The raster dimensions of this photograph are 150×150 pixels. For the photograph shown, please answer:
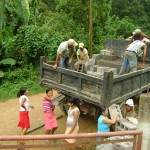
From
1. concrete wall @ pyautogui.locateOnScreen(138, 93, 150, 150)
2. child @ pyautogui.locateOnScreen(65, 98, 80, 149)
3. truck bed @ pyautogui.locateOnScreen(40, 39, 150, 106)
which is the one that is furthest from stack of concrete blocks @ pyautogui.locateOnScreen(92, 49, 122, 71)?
concrete wall @ pyautogui.locateOnScreen(138, 93, 150, 150)

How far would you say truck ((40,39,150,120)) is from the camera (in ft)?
18.8

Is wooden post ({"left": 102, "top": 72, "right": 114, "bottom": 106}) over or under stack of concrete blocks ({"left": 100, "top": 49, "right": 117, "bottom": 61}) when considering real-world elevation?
under

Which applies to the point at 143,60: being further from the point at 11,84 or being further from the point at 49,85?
the point at 11,84

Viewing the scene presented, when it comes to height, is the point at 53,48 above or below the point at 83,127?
above

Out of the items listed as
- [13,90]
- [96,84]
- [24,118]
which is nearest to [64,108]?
[24,118]

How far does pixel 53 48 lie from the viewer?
11.5 meters

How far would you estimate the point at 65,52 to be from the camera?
23.6 feet

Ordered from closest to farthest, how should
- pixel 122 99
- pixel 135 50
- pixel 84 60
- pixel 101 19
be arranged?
pixel 122 99, pixel 135 50, pixel 84 60, pixel 101 19

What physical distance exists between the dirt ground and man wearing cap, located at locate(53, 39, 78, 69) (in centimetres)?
150

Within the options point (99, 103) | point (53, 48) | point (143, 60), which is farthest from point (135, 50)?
point (53, 48)

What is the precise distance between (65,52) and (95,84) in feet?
5.16

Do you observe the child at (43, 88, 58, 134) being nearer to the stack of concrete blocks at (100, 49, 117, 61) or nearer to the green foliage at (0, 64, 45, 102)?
the stack of concrete blocks at (100, 49, 117, 61)

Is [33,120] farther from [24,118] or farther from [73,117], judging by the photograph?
[73,117]

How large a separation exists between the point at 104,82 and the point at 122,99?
723 millimetres
